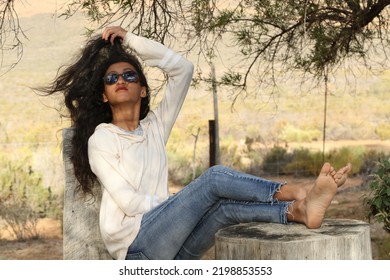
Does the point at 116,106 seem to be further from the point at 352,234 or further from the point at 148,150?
the point at 352,234

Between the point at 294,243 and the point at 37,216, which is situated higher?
the point at 294,243

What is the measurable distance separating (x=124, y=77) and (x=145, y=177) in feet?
1.71

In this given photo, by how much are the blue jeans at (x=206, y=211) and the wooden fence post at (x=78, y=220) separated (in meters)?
0.52

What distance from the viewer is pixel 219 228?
4305 mm

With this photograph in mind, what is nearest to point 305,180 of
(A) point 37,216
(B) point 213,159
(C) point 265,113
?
(B) point 213,159

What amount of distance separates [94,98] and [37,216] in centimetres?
600

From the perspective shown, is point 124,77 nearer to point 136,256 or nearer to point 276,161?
point 136,256

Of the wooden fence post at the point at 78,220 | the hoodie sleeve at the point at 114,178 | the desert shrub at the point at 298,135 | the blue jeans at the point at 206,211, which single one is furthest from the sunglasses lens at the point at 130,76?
the desert shrub at the point at 298,135

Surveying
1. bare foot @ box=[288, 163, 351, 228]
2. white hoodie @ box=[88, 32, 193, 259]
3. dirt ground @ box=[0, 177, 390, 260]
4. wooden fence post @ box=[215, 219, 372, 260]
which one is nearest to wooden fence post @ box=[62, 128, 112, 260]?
white hoodie @ box=[88, 32, 193, 259]

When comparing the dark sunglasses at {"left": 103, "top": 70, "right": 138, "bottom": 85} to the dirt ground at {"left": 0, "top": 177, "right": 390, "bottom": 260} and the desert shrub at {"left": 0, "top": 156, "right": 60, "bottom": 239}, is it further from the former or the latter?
the desert shrub at {"left": 0, "top": 156, "right": 60, "bottom": 239}

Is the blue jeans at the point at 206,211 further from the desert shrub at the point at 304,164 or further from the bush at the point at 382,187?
the desert shrub at the point at 304,164

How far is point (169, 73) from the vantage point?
4559 mm

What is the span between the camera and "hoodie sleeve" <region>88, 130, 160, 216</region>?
4.14 m
